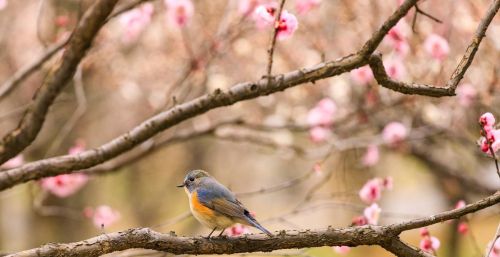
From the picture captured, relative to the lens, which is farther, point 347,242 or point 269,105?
point 269,105

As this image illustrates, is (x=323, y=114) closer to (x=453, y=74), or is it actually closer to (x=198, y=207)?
(x=198, y=207)

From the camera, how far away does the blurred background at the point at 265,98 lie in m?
6.39

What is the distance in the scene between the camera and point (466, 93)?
7035 millimetres

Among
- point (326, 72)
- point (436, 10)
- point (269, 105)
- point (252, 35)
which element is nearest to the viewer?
point (326, 72)

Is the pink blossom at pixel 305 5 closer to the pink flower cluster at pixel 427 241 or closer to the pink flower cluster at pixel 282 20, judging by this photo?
the pink flower cluster at pixel 282 20

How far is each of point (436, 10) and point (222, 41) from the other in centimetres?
272

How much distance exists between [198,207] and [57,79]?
3.68 feet

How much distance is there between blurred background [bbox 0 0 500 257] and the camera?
6.39 meters

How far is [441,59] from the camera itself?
6852 millimetres

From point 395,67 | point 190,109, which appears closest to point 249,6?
point 395,67

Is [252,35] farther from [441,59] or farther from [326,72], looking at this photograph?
[326,72]

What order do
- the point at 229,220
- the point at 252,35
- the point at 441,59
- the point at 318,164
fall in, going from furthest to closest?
the point at 252,35 < the point at 441,59 < the point at 318,164 < the point at 229,220

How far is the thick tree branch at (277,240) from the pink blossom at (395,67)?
147 inches

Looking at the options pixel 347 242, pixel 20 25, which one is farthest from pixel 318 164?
pixel 20 25
